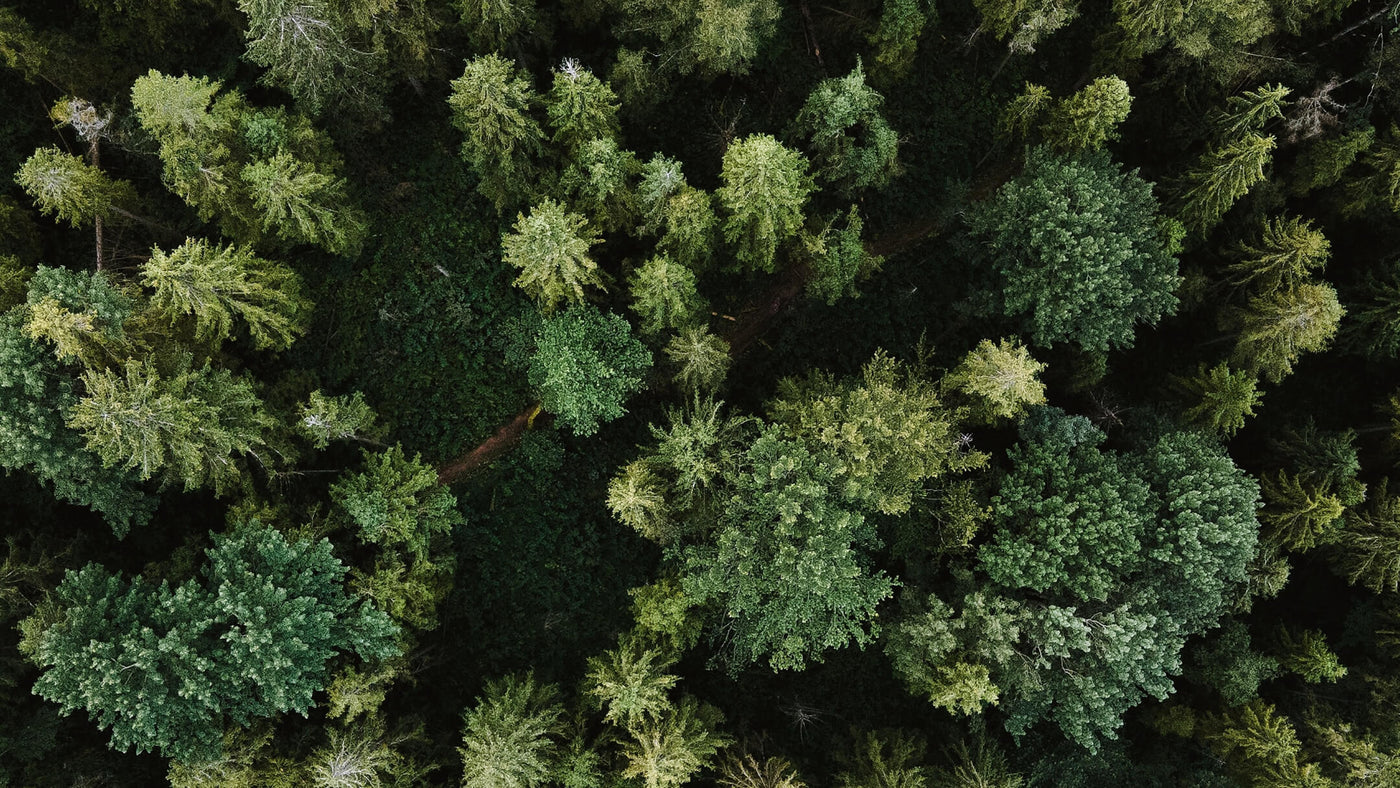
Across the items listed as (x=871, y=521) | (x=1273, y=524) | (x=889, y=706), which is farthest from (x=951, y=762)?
(x=1273, y=524)

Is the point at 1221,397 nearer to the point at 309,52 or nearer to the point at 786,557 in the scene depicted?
the point at 786,557

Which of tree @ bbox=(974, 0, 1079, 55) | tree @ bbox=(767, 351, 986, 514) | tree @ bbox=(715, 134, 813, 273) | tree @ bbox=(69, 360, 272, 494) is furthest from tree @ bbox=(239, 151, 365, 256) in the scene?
tree @ bbox=(974, 0, 1079, 55)

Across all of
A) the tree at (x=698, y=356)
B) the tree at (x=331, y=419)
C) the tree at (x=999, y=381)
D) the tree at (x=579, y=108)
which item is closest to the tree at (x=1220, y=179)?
the tree at (x=999, y=381)

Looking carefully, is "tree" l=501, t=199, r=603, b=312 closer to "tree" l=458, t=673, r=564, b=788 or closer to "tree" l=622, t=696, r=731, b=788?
"tree" l=458, t=673, r=564, b=788

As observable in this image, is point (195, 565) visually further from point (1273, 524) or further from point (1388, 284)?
point (1388, 284)

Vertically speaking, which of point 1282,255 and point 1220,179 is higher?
point 1220,179

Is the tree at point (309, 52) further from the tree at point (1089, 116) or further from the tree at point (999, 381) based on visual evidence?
the tree at point (1089, 116)

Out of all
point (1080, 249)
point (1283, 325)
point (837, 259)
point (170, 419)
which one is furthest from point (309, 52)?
point (1283, 325)
